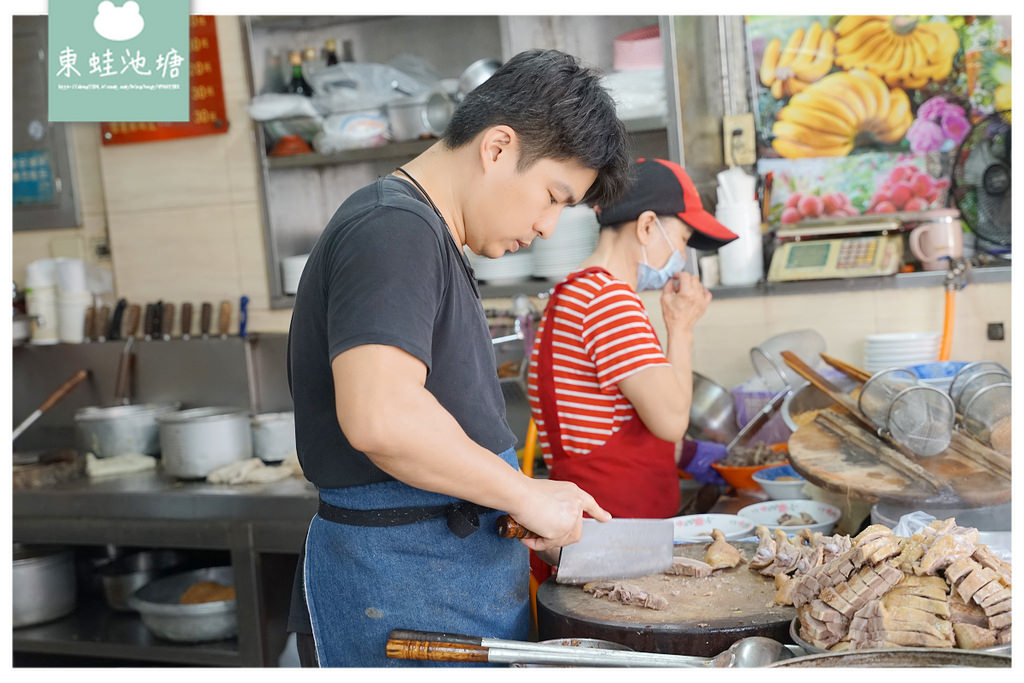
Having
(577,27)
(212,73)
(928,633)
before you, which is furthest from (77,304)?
(928,633)

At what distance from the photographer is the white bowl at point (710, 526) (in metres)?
2.07

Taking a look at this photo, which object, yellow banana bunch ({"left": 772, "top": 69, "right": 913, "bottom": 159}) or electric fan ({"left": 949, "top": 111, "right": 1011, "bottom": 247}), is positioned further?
yellow banana bunch ({"left": 772, "top": 69, "right": 913, "bottom": 159})

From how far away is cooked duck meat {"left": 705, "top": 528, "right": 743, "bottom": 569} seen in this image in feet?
5.78

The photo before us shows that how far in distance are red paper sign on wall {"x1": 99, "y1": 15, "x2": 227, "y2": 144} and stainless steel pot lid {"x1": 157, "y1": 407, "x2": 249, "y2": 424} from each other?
3.75ft

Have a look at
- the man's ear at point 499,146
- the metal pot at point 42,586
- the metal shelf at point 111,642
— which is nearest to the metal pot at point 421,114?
the metal shelf at point 111,642

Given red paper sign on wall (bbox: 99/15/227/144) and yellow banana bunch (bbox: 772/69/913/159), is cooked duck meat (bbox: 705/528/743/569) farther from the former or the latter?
red paper sign on wall (bbox: 99/15/227/144)

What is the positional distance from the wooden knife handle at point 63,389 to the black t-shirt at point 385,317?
287cm

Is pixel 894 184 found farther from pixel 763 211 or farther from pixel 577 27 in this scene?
pixel 577 27

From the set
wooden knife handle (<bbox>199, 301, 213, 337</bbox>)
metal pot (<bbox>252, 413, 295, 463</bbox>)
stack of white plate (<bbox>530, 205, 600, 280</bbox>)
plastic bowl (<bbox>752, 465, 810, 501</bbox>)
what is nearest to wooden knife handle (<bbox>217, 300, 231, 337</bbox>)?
wooden knife handle (<bbox>199, 301, 213, 337</bbox>)

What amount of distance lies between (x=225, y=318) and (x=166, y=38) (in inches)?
111

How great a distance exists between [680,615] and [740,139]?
95.4 inches

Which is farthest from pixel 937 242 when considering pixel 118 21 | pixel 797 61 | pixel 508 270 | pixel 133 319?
pixel 133 319

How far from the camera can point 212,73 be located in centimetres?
389

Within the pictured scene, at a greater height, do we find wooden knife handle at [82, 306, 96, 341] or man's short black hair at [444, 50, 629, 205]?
man's short black hair at [444, 50, 629, 205]
